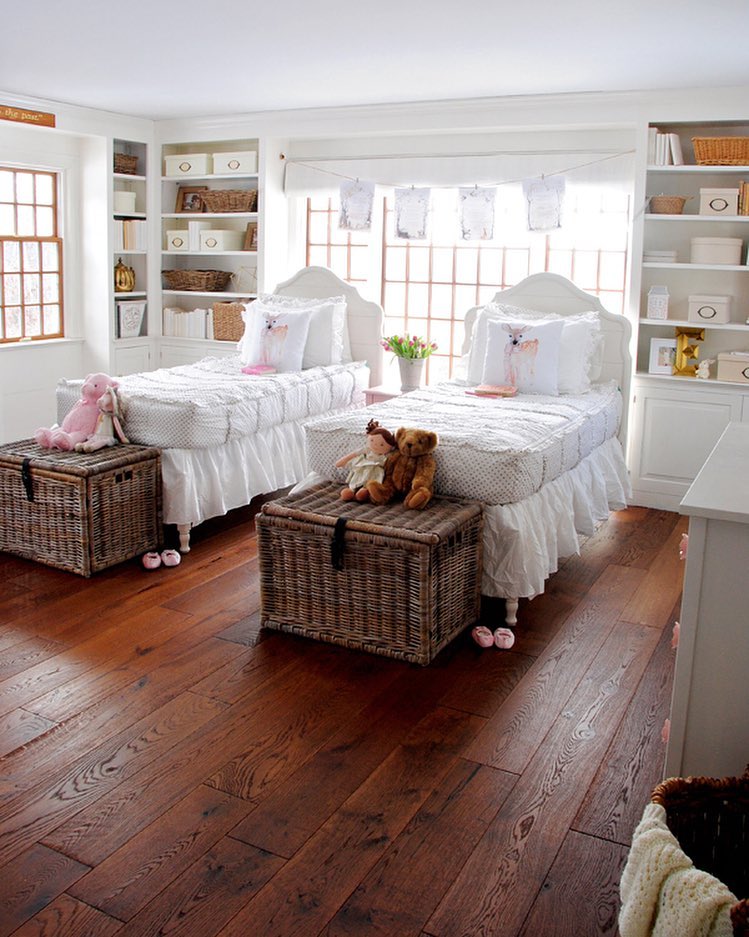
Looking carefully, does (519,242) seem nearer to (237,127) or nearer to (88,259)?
(237,127)

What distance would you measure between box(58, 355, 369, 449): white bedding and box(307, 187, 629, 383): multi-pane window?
630 mm

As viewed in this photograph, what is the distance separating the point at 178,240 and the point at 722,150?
361cm

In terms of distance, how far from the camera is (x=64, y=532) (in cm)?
397

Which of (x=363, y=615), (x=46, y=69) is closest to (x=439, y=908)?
(x=363, y=615)

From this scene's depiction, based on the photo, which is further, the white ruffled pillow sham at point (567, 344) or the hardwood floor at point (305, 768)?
the white ruffled pillow sham at point (567, 344)

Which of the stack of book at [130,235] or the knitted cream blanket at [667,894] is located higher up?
the stack of book at [130,235]

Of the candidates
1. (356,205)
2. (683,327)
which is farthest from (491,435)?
(356,205)

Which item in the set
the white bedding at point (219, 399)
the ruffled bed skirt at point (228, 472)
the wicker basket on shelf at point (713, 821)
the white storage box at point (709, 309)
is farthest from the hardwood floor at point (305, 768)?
the white storage box at point (709, 309)

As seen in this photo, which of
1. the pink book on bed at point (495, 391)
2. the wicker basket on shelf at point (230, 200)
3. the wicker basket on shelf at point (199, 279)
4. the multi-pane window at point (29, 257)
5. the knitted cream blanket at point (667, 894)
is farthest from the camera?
the wicker basket on shelf at point (199, 279)

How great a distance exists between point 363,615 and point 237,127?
408 cm

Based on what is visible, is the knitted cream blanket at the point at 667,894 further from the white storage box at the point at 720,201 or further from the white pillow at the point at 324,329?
the white pillow at the point at 324,329

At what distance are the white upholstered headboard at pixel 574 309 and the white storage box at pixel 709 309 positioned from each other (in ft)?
1.13

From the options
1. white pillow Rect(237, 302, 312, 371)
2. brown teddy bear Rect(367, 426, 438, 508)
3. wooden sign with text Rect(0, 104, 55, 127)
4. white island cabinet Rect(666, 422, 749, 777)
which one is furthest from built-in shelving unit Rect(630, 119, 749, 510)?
wooden sign with text Rect(0, 104, 55, 127)

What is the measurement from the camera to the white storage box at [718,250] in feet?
16.0
